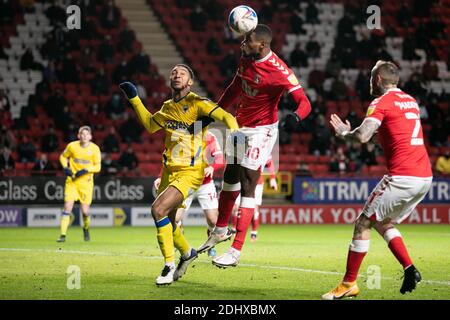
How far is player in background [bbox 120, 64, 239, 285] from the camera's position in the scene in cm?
952

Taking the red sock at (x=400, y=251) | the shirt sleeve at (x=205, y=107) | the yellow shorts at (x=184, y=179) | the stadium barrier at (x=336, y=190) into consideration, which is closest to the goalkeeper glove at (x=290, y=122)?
the shirt sleeve at (x=205, y=107)

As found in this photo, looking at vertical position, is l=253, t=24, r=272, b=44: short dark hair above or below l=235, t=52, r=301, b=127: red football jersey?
above

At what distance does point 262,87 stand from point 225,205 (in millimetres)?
1523

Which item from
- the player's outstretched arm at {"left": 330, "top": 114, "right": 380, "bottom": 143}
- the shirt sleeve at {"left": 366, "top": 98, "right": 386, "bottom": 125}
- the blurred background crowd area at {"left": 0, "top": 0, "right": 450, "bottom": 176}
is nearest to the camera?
the player's outstretched arm at {"left": 330, "top": 114, "right": 380, "bottom": 143}

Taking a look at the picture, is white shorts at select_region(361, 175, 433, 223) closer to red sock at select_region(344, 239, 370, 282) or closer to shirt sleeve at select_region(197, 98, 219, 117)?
red sock at select_region(344, 239, 370, 282)

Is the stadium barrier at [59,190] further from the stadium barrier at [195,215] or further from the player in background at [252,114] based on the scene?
the player in background at [252,114]

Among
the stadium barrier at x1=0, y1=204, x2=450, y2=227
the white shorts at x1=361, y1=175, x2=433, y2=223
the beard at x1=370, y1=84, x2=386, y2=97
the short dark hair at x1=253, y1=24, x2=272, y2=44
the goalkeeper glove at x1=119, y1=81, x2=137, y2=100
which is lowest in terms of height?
the stadium barrier at x1=0, y1=204, x2=450, y2=227

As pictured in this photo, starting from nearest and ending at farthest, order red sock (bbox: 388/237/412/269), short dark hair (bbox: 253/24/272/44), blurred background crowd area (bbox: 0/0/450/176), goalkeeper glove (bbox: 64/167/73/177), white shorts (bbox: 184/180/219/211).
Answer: red sock (bbox: 388/237/412/269) < short dark hair (bbox: 253/24/272/44) < white shorts (bbox: 184/180/219/211) < goalkeeper glove (bbox: 64/167/73/177) < blurred background crowd area (bbox: 0/0/450/176)

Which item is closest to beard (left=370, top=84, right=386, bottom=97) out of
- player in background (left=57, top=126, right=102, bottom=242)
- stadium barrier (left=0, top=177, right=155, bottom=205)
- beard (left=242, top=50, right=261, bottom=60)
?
beard (left=242, top=50, right=261, bottom=60)

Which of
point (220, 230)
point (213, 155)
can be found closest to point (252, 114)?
point (220, 230)

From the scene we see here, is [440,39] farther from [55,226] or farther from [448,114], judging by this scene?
[55,226]

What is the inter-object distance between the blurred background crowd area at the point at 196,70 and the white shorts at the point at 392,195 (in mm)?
12654

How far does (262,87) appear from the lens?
9789 millimetres

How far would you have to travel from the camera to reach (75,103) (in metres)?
24.9
